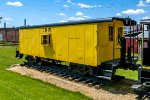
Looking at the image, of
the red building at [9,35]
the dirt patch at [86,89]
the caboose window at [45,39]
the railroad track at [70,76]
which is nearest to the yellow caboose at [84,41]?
the caboose window at [45,39]

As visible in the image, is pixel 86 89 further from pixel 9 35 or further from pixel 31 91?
pixel 9 35

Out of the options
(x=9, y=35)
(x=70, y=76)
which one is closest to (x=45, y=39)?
(x=70, y=76)

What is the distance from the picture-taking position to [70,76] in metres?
17.7

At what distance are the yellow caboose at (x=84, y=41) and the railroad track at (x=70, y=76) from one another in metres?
0.64

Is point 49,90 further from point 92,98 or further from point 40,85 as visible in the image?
point 92,98

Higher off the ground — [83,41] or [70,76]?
[83,41]

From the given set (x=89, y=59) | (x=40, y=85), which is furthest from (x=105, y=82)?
(x=40, y=85)

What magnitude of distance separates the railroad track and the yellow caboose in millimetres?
635

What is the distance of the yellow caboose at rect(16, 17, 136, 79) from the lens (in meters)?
15.2

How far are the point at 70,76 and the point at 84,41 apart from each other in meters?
2.81

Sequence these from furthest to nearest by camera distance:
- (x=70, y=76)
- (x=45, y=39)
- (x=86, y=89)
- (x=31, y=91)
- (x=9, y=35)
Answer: (x=9, y=35) < (x=45, y=39) < (x=70, y=76) < (x=86, y=89) < (x=31, y=91)

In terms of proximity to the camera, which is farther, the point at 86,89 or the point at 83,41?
the point at 83,41

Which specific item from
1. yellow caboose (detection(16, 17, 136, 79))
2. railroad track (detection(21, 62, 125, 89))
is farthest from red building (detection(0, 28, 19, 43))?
yellow caboose (detection(16, 17, 136, 79))

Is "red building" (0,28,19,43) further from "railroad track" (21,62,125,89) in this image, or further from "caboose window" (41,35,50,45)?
"caboose window" (41,35,50,45)
